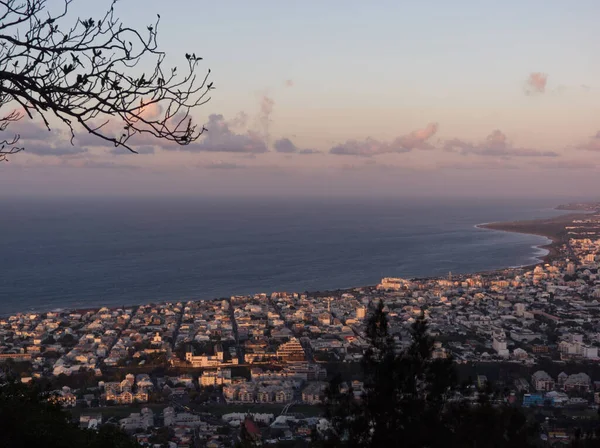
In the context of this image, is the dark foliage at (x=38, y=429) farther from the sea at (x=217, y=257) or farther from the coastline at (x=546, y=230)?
the coastline at (x=546, y=230)

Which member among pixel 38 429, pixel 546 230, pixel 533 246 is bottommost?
pixel 533 246

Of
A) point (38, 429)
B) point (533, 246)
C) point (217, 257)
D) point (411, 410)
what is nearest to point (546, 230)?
point (533, 246)

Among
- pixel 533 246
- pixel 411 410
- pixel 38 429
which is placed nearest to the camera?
pixel 38 429

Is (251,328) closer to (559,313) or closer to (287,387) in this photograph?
(287,387)

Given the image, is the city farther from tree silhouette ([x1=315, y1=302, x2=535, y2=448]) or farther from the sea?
the sea

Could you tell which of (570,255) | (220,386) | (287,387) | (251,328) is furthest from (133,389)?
(570,255)

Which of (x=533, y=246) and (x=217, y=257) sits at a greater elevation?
(x=533, y=246)

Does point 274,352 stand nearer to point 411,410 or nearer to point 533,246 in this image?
point 411,410
